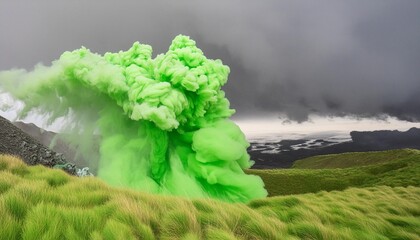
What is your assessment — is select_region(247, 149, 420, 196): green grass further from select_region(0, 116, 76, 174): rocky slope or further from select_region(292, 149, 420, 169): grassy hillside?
select_region(0, 116, 76, 174): rocky slope

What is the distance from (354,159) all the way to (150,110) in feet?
181

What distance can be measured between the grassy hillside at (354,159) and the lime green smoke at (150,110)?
4148cm

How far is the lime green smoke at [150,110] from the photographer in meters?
10.2

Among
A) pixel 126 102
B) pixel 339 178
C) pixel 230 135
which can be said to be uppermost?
pixel 126 102

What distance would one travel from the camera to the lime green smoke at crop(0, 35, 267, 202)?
33.4ft

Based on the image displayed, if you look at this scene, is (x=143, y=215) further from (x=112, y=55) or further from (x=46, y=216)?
(x=112, y=55)

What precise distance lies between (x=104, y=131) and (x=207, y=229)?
8297 mm

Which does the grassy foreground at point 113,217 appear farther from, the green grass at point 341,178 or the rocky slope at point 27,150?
the green grass at point 341,178

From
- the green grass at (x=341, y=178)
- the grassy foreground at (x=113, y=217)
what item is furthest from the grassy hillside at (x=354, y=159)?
the grassy foreground at (x=113, y=217)

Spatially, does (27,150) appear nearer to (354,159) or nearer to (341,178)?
(341,178)

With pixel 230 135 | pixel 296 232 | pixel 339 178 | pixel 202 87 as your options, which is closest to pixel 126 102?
pixel 202 87

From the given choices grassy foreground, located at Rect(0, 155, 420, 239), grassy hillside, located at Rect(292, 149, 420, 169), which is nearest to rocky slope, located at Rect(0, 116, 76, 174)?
grassy foreground, located at Rect(0, 155, 420, 239)

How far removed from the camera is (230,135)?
11.3m

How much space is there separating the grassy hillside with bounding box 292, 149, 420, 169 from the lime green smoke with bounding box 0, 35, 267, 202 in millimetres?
41479
